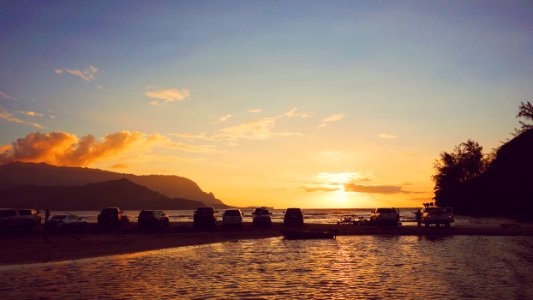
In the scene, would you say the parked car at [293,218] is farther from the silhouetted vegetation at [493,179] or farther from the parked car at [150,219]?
the silhouetted vegetation at [493,179]

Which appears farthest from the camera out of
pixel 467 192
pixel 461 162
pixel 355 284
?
pixel 461 162

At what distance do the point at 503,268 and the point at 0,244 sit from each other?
110 ft

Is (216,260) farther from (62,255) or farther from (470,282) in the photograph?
(470,282)

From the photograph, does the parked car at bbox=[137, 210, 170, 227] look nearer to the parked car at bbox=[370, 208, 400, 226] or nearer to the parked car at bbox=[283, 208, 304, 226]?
the parked car at bbox=[283, 208, 304, 226]

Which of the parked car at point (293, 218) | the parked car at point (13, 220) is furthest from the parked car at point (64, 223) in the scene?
the parked car at point (293, 218)

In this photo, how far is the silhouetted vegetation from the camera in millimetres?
87812

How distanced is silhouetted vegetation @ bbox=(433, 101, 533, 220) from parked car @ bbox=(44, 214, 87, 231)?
76.2 metres

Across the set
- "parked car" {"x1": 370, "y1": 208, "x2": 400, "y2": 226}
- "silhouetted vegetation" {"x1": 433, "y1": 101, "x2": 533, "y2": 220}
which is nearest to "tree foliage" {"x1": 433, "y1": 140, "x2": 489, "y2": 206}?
"silhouetted vegetation" {"x1": 433, "y1": 101, "x2": 533, "y2": 220}

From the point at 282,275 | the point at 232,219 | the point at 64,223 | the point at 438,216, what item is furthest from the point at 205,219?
the point at 282,275

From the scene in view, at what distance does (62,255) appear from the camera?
27891mm

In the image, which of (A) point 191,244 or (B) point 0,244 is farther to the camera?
(A) point 191,244

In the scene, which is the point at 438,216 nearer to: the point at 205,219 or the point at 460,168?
the point at 205,219

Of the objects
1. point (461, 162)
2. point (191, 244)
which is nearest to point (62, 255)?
→ point (191, 244)

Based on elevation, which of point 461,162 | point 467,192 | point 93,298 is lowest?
point 93,298
